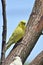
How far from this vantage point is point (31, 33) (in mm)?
1497

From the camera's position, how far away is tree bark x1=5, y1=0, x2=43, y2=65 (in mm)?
1450

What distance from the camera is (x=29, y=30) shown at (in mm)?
1519

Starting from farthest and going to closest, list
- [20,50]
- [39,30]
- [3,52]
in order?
1. [39,30]
2. [20,50]
3. [3,52]

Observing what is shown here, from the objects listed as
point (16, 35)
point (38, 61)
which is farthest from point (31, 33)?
point (16, 35)

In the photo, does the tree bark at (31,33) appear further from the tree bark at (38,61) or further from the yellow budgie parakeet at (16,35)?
the yellow budgie parakeet at (16,35)

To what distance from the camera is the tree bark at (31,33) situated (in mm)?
1450

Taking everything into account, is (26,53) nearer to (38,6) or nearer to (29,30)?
(29,30)

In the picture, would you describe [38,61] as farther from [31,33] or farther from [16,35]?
[16,35]

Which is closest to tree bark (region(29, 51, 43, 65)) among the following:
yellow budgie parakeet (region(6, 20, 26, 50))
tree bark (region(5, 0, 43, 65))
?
tree bark (region(5, 0, 43, 65))

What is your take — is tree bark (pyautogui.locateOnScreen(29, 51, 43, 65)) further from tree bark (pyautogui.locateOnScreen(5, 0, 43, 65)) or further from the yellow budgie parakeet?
the yellow budgie parakeet

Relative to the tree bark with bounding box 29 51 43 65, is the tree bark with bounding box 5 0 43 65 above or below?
above

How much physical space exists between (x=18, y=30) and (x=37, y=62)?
0.43 metres

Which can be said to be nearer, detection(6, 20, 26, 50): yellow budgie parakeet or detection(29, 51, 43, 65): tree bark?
detection(29, 51, 43, 65): tree bark

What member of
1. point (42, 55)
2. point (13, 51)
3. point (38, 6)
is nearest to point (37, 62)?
point (42, 55)
